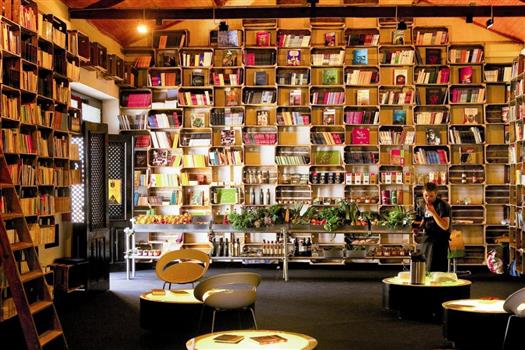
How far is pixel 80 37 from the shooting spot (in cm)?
1164

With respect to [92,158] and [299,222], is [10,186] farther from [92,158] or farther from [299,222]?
[299,222]

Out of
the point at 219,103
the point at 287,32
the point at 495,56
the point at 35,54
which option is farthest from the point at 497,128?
the point at 35,54

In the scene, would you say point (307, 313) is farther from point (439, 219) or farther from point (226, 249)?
point (226, 249)

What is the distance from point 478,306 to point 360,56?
8.11 metres

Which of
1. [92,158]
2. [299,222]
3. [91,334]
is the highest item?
[92,158]

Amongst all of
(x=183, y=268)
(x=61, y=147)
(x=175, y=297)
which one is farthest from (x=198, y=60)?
(x=175, y=297)

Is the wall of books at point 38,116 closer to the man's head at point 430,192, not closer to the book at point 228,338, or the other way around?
the book at point 228,338

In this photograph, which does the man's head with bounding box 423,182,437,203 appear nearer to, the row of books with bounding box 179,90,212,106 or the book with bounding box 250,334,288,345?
the book with bounding box 250,334,288,345

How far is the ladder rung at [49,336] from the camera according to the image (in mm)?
6500

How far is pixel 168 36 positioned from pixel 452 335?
31.0ft

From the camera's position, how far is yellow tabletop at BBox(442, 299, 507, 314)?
6.93 m

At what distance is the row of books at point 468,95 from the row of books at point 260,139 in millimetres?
3421

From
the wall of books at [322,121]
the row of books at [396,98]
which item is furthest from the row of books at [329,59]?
the row of books at [396,98]

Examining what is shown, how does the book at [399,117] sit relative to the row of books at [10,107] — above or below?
above
